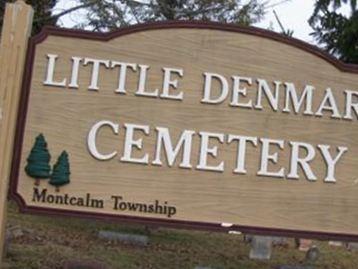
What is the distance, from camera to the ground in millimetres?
7863

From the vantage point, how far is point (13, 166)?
4758 mm

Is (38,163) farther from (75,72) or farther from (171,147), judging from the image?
(171,147)

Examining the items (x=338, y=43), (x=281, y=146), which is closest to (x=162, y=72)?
(x=281, y=146)

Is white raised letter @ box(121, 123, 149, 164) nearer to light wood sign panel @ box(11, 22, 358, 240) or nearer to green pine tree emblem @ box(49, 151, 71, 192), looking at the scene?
light wood sign panel @ box(11, 22, 358, 240)

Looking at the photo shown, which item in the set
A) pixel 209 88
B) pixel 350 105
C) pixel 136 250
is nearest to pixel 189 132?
pixel 209 88

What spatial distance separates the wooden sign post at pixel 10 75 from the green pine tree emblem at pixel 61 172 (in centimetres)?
29

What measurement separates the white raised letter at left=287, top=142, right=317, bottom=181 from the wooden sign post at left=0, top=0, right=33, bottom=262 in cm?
184

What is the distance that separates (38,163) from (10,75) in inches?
23.6

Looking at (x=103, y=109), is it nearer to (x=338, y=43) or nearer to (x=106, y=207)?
(x=106, y=207)

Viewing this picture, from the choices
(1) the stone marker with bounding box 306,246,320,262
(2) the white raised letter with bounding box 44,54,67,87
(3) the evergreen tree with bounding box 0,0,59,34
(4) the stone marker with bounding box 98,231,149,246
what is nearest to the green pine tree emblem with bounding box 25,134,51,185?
(2) the white raised letter with bounding box 44,54,67,87

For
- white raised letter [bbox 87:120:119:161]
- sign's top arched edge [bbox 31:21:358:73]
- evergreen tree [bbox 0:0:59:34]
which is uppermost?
evergreen tree [bbox 0:0:59:34]

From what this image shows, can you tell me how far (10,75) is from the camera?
4797 millimetres

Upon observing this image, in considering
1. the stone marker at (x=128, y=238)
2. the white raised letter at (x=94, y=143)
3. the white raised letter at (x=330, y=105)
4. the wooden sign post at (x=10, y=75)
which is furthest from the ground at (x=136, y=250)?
the white raised letter at (x=330, y=105)

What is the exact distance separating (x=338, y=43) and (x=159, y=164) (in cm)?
782
